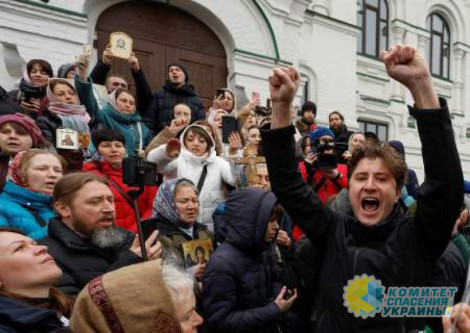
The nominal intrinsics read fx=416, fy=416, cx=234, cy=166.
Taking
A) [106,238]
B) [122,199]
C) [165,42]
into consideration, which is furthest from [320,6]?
[106,238]

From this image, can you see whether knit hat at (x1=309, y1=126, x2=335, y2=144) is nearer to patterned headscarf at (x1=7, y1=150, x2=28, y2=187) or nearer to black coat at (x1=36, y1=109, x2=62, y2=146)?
black coat at (x1=36, y1=109, x2=62, y2=146)

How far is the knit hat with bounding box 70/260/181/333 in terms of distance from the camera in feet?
3.56

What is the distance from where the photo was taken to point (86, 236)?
198 cm

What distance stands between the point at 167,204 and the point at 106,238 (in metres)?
0.91

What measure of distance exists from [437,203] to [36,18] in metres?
6.18

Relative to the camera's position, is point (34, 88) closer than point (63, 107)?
No

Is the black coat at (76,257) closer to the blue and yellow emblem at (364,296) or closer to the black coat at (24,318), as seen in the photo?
the black coat at (24,318)

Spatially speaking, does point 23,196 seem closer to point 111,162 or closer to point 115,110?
point 111,162

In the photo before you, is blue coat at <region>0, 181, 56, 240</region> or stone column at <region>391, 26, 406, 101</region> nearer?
blue coat at <region>0, 181, 56, 240</region>

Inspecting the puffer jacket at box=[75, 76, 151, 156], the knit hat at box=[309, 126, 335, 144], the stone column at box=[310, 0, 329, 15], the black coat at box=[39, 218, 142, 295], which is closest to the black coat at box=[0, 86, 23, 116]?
the puffer jacket at box=[75, 76, 151, 156]

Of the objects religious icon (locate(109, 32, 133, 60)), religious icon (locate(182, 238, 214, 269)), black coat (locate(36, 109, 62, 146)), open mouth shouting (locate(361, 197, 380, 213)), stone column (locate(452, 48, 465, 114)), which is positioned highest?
stone column (locate(452, 48, 465, 114))

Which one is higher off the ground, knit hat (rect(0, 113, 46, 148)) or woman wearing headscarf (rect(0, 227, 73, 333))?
knit hat (rect(0, 113, 46, 148))

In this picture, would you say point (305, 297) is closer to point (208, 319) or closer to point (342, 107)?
point (208, 319)

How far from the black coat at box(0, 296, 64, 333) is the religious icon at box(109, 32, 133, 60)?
3981mm
